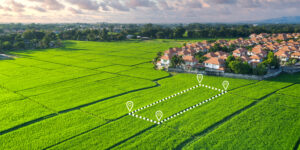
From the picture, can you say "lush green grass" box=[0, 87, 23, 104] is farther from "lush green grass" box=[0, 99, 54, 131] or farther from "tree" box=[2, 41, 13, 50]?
"tree" box=[2, 41, 13, 50]

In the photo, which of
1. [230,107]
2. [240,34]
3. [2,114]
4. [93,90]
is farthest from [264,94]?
[240,34]

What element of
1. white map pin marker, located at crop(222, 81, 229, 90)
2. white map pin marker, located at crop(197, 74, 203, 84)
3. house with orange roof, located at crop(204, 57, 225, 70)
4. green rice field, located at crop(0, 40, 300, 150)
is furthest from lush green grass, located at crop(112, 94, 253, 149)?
house with orange roof, located at crop(204, 57, 225, 70)

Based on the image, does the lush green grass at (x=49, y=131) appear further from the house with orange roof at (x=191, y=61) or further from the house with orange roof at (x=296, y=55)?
the house with orange roof at (x=296, y=55)

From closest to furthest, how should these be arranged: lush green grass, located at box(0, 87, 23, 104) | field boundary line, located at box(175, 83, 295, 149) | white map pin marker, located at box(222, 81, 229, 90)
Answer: field boundary line, located at box(175, 83, 295, 149), lush green grass, located at box(0, 87, 23, 104), white map pin marker, located at box(222, 81, 229, 90)

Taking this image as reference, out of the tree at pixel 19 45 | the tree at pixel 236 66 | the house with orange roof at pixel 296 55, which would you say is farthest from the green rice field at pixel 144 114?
the tree at pixel 19 45

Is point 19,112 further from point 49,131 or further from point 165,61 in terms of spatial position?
point 165,61

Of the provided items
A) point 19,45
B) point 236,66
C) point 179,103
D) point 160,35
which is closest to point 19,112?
point 179,103
